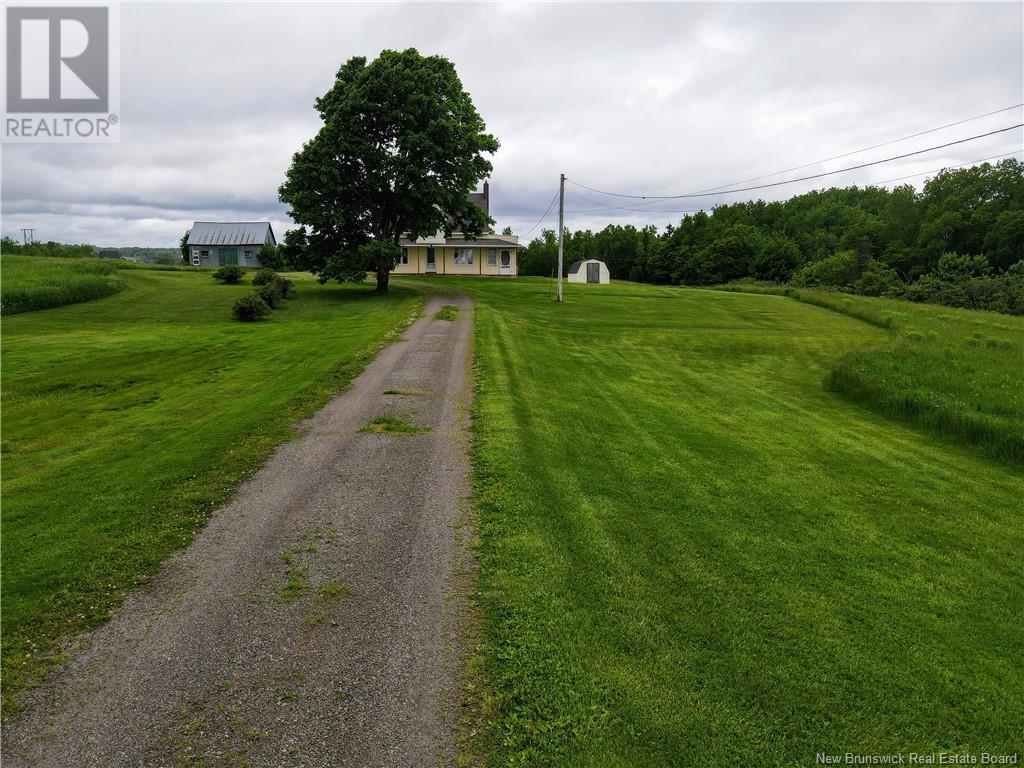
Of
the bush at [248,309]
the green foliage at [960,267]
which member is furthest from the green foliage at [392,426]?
the green foliage at [960,267]

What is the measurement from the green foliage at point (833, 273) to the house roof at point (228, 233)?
62.2 metres

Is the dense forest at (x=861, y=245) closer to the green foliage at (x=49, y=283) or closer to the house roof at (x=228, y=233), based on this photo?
the house roof at (x=228, y=233)

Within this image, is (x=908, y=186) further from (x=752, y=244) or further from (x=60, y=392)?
(x=60, y=392)

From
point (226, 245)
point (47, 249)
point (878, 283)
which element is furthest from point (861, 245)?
point (47, 249)

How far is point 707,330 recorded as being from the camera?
26.7m

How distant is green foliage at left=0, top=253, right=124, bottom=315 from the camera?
28281 mm

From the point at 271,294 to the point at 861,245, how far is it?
72.3 m

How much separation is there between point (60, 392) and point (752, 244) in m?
83.9

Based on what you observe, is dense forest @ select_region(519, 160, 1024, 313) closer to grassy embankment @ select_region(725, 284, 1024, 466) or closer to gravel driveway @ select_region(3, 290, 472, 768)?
grassy embankment @ select_region(725, 284, 1024, 466)

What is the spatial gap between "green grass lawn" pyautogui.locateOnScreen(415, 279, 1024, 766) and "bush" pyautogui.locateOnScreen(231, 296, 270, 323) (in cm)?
1810

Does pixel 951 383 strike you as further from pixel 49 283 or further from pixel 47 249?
pixel 47 249

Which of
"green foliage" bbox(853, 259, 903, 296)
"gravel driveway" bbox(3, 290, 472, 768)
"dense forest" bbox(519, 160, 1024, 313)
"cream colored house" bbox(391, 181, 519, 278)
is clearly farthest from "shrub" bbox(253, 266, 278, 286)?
"green foliage" bbox(853, 259, 903, 296)

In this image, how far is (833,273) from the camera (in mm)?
67750

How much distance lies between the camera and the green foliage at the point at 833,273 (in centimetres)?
6612
